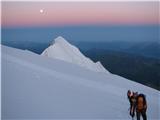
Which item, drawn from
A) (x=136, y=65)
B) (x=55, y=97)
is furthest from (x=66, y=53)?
(x=55, y=97)

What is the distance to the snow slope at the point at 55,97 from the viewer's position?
10.4 metres

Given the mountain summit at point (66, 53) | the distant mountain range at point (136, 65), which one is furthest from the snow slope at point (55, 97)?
the mountain summit at point (66, 53)

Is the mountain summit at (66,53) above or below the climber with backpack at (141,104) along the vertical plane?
above

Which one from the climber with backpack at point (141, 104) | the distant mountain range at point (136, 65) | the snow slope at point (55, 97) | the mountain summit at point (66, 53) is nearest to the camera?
the climber with backpack at point (141, 104)

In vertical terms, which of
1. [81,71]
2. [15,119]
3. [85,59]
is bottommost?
[15,119]

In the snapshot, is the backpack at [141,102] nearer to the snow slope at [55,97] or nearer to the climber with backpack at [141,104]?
the climber with backpack at [141,104]

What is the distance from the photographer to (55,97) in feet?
37.3

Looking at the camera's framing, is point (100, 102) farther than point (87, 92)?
→ No

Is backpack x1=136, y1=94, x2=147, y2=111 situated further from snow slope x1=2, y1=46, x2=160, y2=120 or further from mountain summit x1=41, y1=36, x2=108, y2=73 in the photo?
mountain summit x1=41, y1=36, x2=108, y2=73

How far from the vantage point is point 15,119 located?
9.95 metres

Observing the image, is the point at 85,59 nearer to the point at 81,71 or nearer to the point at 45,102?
the point at 81,71

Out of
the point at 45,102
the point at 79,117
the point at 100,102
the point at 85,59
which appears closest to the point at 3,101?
the point at 45,102

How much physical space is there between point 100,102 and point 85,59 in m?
70.0

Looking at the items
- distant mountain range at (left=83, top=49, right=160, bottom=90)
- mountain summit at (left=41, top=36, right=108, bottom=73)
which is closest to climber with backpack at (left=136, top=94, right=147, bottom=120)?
distant mountain range at (left=83, top=49, right=160, bottom=90)
